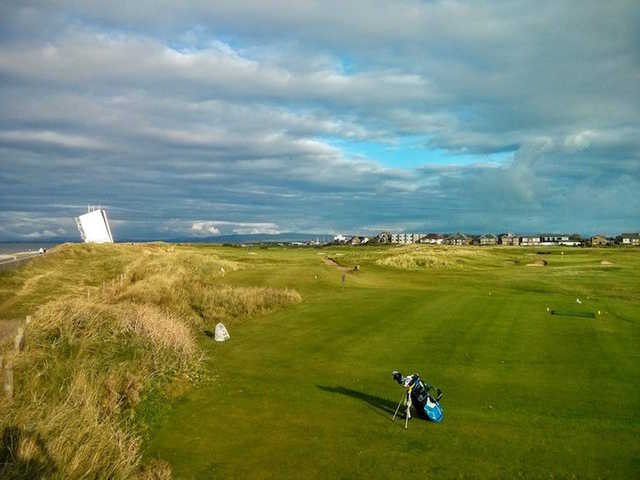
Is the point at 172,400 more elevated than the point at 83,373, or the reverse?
the point at 83,373

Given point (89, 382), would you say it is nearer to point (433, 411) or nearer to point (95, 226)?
point (433, 411)

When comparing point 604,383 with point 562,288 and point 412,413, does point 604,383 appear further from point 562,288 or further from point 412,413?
point 562,288

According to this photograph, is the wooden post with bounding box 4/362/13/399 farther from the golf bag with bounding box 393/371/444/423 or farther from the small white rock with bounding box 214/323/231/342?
the small white rock with bounding box 214/323/231/342

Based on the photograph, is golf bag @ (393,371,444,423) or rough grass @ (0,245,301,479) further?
golf bag @ (393,371,444,423)

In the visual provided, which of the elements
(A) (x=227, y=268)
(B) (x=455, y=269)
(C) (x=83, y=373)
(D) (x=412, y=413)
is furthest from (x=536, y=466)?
(B) (x=455, y=269)

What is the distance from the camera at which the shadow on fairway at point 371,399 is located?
1171cm

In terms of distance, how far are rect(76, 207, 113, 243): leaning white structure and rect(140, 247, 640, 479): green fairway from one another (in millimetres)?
71028

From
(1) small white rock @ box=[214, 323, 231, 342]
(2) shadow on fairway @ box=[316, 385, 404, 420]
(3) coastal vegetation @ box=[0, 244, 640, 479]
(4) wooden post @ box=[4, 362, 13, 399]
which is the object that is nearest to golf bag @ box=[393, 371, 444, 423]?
(3) coastal vegetation @ box=[0, 244, 640, 479]

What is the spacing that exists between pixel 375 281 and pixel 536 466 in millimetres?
35446

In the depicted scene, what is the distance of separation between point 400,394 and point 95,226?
85.7 meters

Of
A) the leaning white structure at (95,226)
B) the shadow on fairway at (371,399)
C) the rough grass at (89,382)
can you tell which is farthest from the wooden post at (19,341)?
the leaning white structure at (95,226)

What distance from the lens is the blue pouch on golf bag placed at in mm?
10789

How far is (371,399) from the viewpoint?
40.8 ft

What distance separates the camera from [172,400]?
12367mm
